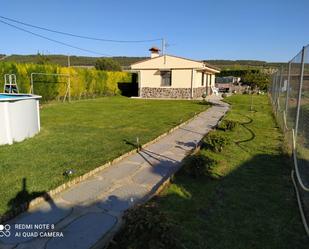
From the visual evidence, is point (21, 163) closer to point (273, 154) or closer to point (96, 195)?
point (96, 195)

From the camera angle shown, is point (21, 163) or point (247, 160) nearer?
point (21, 163)

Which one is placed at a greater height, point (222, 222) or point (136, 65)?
point (136, 65)

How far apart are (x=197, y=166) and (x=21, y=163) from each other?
134 inches

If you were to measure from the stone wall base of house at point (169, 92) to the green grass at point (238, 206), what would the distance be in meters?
18.4

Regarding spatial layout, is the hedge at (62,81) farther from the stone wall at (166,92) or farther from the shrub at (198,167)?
the shrub at (198,167)

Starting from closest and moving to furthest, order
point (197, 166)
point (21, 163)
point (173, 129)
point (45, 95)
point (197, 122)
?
1. point (197, 166)
2. point (21, 163)
3. point (173, 129)
4. point (197, 122)
5. point (45, 95)

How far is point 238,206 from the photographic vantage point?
4.02 metres

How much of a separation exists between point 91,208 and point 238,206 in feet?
6.72

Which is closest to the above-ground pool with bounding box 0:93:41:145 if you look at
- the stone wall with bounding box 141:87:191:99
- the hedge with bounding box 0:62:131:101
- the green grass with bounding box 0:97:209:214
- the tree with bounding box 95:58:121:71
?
the green grass with bounding box 0:97:209:214

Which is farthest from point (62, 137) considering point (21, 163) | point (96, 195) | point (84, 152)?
point (96, 195)

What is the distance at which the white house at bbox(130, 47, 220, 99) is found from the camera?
24281 millimetres

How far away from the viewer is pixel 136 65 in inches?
1027

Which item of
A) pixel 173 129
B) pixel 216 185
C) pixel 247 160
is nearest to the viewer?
pixel 216 185

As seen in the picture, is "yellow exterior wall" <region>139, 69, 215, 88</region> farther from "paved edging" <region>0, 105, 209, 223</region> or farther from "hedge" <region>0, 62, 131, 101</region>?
"paved edging" <region>0, 105, 209, 223</region>
